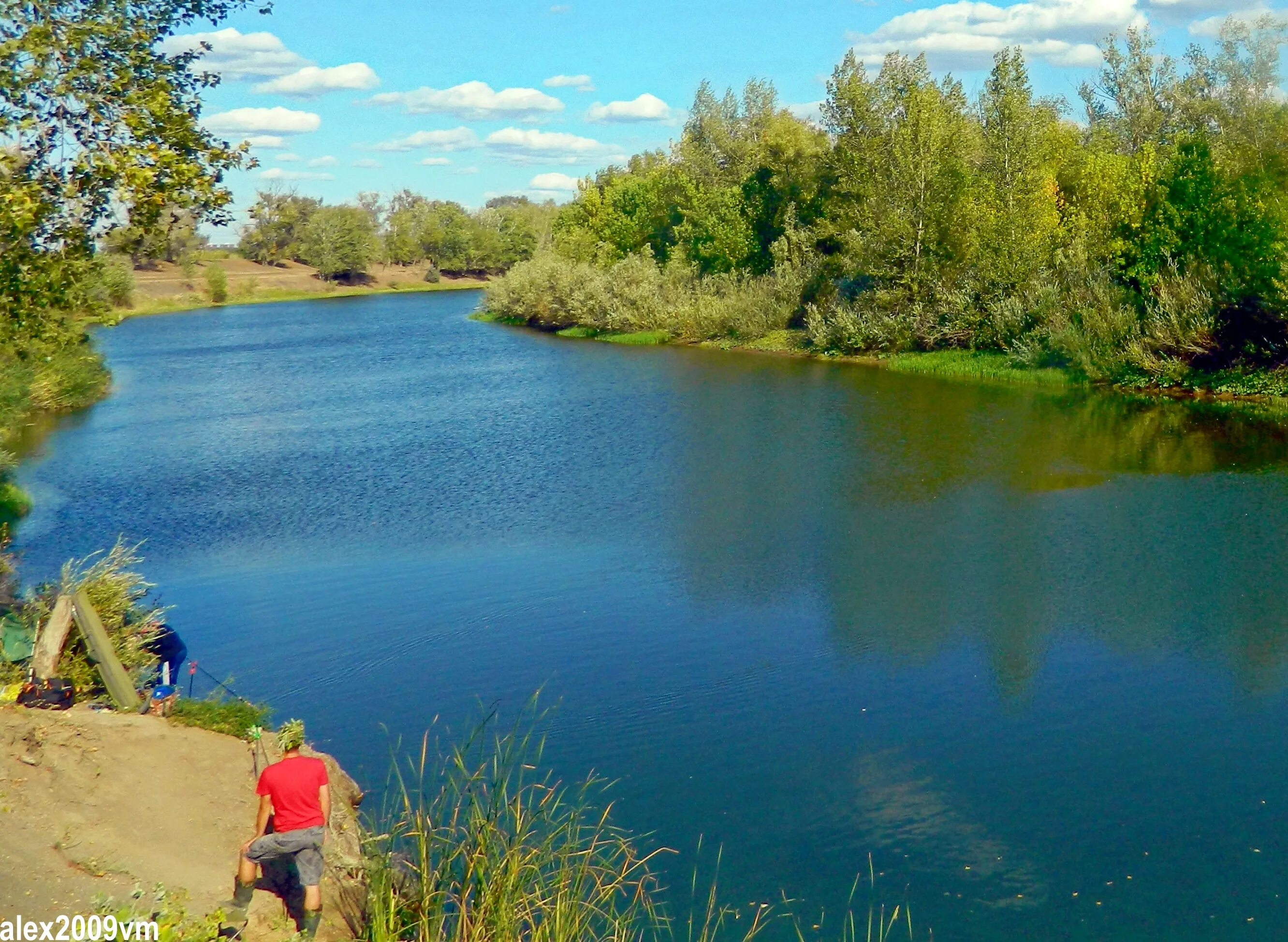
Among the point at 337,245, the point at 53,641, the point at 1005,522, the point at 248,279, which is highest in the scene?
the point at 337,245

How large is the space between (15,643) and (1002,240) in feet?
120

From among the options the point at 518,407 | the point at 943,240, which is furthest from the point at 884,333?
the point at 518,407

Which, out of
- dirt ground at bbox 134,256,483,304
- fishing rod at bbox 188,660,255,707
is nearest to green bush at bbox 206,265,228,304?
dirt ground at bbox 134,256,483,304

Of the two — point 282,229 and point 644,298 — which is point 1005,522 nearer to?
point 644,298

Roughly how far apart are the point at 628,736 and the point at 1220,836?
5917mm

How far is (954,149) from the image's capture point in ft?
146

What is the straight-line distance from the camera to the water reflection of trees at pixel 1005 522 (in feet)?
52.9

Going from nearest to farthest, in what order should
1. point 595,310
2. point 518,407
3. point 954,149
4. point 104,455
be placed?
1. point 104,455
2. point 518,407
3. point 954,149
4. point 595,310

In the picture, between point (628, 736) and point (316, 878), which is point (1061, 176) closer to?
point (628, 736)

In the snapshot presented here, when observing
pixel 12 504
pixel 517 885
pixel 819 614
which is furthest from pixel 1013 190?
pixel 517 885

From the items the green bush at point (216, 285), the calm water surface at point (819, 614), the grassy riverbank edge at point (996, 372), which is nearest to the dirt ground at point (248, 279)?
the green bush at point (216, 285)

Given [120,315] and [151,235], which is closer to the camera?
[151,235]

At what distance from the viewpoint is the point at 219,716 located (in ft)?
39.8

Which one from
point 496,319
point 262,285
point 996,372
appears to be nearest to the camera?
point 996,372
